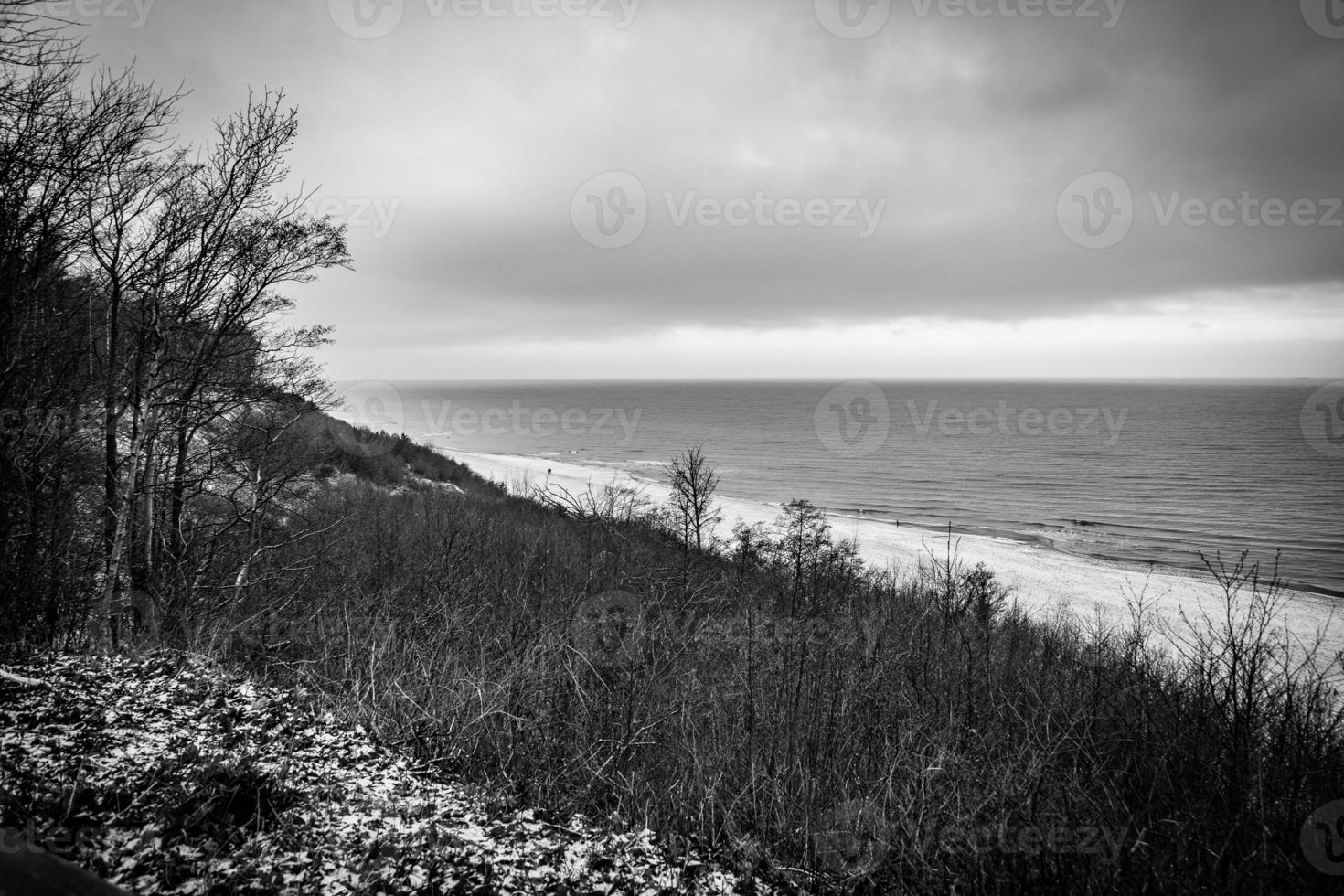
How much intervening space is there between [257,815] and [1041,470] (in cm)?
5848

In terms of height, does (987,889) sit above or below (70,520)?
below

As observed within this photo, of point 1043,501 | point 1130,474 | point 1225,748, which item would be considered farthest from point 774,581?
point 1130,474

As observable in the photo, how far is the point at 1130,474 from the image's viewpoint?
4662cm

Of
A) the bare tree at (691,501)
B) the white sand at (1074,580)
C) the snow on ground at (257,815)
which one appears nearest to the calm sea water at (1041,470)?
the white sand at (1074,580)

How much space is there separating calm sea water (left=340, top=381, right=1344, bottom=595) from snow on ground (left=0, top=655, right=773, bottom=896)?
912cm

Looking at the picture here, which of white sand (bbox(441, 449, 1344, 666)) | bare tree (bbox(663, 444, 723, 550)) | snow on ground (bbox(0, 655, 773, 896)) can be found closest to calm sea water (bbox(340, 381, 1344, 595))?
white sand (bbox(441, 449, 1344, 666))

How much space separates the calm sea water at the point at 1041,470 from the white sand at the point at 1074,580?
2278 millimetres

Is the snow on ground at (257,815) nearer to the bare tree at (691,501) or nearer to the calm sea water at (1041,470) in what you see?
the calm sea water at (1041,470)

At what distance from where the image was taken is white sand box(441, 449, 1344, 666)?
680 inches

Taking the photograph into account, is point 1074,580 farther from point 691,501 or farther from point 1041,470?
point 1041,470

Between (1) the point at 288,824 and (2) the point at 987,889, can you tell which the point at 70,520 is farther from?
(2) the point at 987,889

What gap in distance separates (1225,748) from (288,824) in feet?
18.0

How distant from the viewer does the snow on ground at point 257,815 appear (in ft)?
6.20

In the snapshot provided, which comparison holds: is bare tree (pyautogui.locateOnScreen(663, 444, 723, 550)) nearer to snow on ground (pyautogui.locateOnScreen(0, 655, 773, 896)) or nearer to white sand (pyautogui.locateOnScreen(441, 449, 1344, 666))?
white sand (pyautogui.locateOnScreen(441, 449, 1344, 666))
